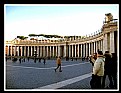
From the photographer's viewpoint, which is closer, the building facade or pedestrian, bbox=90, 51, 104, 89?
pedestrian, bbox=90, 51, 104, 89

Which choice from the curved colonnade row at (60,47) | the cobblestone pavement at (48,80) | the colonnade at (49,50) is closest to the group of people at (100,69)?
the cobblestone pavement at (48,80)

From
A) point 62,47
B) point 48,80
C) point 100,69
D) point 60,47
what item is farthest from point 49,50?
point 100,69

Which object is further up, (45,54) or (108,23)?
(108,23)

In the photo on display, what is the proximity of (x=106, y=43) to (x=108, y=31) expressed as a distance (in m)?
2.62

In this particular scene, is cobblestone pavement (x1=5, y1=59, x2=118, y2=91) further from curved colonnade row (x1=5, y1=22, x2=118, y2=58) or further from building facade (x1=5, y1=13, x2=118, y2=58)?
curved colonnade row (x1=5, y1=22, x2=118, y2=58)

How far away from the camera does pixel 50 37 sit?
106m

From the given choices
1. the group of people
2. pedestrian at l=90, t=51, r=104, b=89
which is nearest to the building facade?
the group of people

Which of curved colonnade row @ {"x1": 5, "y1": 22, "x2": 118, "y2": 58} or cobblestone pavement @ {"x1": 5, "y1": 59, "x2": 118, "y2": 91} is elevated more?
curved colonnade row @ {"x1": 5, "y1": 22, "x2": 118, "y2": 58}

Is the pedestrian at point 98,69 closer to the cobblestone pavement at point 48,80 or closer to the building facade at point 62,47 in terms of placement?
the cobblestone pavement at point 48,80

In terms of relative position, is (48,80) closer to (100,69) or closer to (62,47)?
(100,69)

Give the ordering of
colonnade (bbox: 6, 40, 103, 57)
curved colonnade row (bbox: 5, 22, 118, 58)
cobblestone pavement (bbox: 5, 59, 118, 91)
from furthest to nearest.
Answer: colonnade (bbox: 6, 40, 103, 57) < curved colonnade row (bbox: 5, 22, 118, 58) < cobblestone pavement (bbox: 5, 59, 118, 91)

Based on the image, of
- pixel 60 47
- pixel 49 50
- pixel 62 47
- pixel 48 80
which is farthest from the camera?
pixel 49 50
